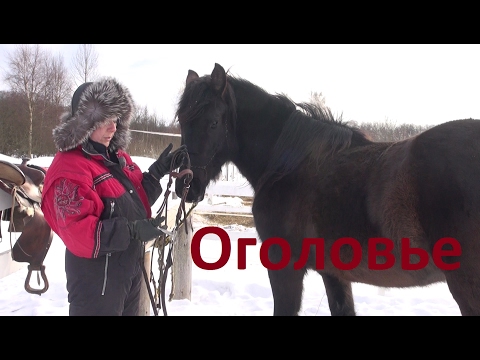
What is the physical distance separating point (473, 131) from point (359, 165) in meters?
0.67

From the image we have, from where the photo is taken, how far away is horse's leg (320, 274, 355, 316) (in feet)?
8.57

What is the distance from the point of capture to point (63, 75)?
9148mm

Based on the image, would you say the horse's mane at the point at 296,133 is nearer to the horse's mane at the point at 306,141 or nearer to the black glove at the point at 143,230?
the horse's mane at the point at 306,141

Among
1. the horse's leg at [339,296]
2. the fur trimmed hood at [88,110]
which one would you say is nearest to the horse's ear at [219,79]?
the fur trimmed hood at [88,110]

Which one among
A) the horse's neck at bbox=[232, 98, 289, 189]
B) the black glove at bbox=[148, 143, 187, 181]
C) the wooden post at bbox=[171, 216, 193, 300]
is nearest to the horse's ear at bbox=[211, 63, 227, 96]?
the horse's neck at bbox=[232, 98, 289, 189]

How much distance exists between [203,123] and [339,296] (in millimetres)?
1804

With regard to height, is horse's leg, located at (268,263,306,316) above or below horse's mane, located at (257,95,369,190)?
below

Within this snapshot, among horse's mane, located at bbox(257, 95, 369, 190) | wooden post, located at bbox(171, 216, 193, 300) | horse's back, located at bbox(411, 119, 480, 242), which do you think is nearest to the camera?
horse's back, located at bbox(411, 119, 480, 242)

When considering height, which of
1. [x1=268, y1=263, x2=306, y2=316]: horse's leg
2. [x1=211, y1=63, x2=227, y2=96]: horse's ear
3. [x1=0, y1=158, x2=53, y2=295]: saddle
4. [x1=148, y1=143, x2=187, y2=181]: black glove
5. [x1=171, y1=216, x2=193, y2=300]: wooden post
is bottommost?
[x1=171, y1=216, x2=193, y2=300]: wooden post

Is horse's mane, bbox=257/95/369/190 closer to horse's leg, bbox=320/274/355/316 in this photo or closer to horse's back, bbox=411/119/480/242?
horse's back, bbox=411/119/480/242

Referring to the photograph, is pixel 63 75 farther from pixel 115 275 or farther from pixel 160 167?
pixel 115 275

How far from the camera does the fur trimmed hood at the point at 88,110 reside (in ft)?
5.39

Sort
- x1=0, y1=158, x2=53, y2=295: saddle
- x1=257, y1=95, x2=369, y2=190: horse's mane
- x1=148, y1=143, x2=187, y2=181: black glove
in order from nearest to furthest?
1. x1=148, y1=143, x2=187, y2=181: black glove
2. x1=257, y1=95, x2=369, y2=190: horse's mane
3. x1=0, y1=158, x2=53, y2=295: saddle

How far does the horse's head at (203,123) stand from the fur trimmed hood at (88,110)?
2.11 feet
